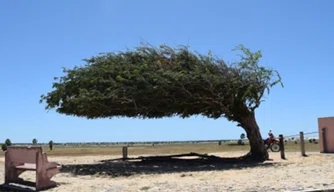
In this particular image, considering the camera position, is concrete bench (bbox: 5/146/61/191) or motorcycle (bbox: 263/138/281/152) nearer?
concrete bench (bbox: 5/146/61/191)

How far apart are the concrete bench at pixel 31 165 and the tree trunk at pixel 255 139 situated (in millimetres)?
11709

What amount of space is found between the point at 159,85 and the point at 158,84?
7 centimetres

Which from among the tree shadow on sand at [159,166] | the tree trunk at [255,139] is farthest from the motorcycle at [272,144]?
the tree trunk at [255,139]

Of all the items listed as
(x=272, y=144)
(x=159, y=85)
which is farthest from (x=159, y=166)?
(x=272, y=144)

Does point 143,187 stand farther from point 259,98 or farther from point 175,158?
point 175,158

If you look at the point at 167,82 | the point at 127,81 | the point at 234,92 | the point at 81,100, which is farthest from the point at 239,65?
the point at 81,100

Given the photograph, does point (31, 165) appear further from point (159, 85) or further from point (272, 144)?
point (272, 144)

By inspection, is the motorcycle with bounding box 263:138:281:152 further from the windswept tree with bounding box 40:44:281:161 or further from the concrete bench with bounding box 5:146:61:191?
the concrete bench with bounding box 5:146:61:191

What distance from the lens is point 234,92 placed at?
826 inches

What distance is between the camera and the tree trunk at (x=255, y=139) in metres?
23.1

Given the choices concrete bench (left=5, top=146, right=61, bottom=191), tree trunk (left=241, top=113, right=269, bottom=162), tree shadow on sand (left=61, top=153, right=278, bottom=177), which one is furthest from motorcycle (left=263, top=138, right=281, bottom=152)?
concrete bench (left=5, top=146, right=61, bottom=191)

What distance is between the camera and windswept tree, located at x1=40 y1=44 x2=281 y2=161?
64.4 ft

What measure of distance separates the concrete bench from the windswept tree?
17.2 ft

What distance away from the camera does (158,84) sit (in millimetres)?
19438
